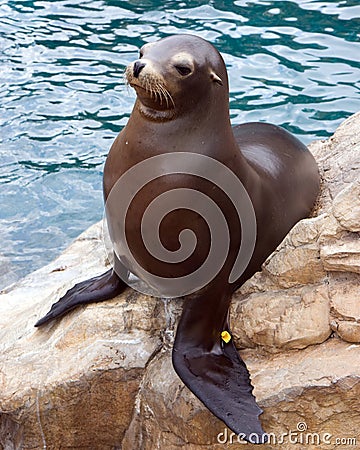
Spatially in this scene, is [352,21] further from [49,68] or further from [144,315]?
[144,315]

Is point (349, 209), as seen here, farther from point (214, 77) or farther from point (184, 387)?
point (184, 387)

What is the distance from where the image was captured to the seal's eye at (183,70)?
3494mm

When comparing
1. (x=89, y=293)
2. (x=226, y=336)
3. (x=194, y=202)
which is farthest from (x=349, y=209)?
(x=89, y=293)

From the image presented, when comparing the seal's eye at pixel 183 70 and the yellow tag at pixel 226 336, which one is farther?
the yellow tag at pixel 226 336

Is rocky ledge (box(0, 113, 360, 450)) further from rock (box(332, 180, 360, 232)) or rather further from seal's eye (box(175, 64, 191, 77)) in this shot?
seal's eye (box(175, 64, 191, 77))

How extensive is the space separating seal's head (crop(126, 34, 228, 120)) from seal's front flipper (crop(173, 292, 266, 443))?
3.06ft

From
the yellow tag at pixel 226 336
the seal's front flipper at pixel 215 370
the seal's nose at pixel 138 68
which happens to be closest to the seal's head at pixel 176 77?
the seal's nose at pixel 138 68

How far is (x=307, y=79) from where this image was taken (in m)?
9.01

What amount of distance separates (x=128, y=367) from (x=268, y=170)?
121 cm

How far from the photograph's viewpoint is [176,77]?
3.50 meters

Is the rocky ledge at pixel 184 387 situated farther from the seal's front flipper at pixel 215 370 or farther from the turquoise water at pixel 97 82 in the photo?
the turquoise water at pixel 97 82

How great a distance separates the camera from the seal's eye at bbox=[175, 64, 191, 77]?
3494mm

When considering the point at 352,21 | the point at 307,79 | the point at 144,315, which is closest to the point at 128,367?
the point at 144,315

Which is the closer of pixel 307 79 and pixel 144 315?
pixel 144 315
